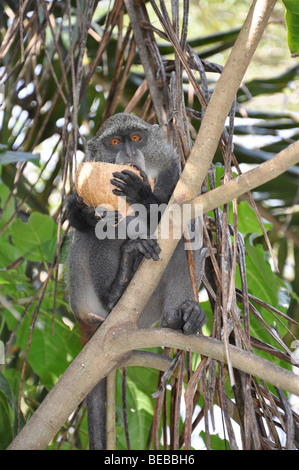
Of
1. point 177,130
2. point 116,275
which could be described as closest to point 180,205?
point 177,130

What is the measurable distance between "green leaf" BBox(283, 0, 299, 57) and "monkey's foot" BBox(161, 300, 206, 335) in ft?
3.38

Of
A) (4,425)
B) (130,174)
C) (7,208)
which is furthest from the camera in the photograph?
(7,208)

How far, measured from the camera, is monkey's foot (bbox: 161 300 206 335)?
2367 millimetres

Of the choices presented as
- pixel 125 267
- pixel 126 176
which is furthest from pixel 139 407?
pixel 126 176

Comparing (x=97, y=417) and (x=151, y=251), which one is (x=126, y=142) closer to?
(x=151, y=251)

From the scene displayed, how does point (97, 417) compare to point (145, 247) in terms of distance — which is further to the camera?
point (97, 417)

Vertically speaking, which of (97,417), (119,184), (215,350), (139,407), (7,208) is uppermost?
(7,208)

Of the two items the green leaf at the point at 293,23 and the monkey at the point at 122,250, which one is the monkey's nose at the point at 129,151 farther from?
the green leaf at the point at 293,23

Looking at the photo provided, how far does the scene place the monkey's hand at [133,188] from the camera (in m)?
2.47

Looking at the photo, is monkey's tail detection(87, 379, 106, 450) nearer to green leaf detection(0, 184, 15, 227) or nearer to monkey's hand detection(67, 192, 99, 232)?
monkey's hand detection(67, 192, 99, 232)

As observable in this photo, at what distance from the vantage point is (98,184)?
238 centimetres

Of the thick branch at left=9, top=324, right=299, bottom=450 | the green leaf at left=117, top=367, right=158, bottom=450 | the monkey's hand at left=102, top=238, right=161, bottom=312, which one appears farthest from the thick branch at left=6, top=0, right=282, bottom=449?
the green leaf at left=117, top=367, right=158, bottom=450

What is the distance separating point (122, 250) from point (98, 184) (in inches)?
16.5

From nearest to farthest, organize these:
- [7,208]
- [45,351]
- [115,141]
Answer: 1. [45,351]
2. [7,208]
3. [115,141]
